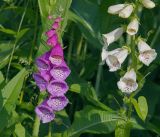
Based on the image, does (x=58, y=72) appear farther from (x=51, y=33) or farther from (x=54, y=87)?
(x=51, y=33)

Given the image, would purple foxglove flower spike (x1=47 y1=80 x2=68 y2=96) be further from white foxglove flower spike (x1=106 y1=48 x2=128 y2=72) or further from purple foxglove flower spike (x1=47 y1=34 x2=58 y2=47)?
white foxglove flower spike (x1=106 y1=48 x2=128 y2=72)

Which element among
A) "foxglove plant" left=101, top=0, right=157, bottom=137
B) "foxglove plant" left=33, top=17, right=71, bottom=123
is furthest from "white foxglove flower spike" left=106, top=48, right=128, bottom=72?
"foxglove plant" left=33, top=17, right=71, bottom=123

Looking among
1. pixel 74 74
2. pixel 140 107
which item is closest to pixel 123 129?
pixel 140 107

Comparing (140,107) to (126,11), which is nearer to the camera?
(126,11)

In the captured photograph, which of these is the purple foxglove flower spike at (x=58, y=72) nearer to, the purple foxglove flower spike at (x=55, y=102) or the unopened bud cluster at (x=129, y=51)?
the purple foxglove flower spike at (x=55, y=102)

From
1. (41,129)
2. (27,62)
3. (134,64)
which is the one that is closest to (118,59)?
(134,64)

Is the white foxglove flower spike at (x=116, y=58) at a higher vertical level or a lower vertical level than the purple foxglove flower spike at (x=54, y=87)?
higher

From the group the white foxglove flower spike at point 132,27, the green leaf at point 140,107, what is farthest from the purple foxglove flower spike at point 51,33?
the green leaf at point 140,107
